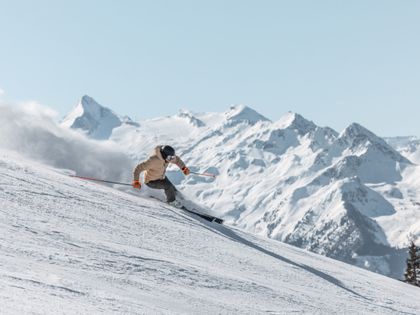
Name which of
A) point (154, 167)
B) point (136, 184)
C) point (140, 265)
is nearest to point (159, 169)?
point (154, 167)

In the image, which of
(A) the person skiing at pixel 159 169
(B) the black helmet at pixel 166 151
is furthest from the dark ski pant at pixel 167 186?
(B) the black helmet at pixel 166 151

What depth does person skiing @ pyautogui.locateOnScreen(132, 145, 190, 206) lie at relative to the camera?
1483 centimetres

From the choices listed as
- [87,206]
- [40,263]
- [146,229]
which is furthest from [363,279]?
[40,263]

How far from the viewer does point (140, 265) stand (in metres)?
7.73

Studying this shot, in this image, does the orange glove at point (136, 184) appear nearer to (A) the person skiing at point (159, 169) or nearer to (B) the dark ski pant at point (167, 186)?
(A) the person skiing at point (159, 169)

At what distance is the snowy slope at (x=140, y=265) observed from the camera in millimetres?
5984

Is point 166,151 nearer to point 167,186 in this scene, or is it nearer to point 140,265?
point 167,186

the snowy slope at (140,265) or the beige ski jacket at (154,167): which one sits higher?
the beige ski jacket at (154,167)

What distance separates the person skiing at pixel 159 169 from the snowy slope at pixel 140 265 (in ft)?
3.99

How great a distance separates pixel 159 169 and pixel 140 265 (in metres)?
7.51

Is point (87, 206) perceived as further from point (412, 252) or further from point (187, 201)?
point (412, 252)

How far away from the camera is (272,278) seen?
9.41m

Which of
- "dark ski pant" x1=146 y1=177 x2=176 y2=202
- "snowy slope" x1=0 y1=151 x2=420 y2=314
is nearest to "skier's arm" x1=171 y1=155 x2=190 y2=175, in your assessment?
"dark ski pant" x1=146 y1=177 x2=176 y2=202

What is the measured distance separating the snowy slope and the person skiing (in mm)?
1216
